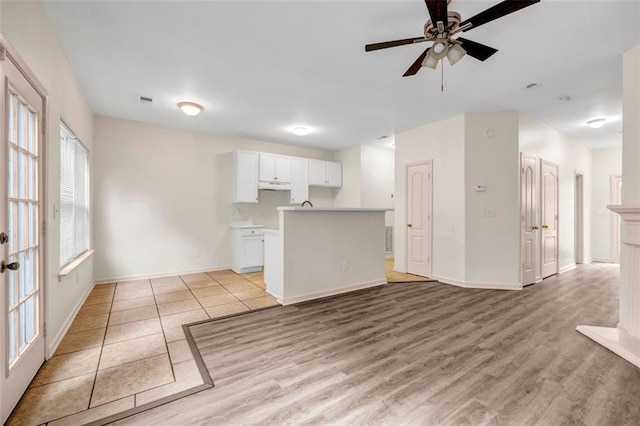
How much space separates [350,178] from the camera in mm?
6711

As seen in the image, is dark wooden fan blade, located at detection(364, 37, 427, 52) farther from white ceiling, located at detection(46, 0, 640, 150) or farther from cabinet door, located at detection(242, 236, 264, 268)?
cabinet door, located at detection(242, 236, 264, 268)

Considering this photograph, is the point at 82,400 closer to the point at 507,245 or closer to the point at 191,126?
the point at 191,126

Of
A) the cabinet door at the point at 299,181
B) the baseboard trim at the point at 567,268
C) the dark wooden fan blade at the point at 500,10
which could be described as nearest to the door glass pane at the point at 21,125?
the dark wooden fan blade at the point at 500,10

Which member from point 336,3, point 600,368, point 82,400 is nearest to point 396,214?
point 600,368

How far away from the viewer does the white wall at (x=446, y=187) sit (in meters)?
4.47

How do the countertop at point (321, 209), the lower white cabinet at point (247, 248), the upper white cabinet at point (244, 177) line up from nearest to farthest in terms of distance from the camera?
the countertop at point (321, 209) → the lower white cabinet at point (247, 248) → the upper white cabinet at point (244, 177)

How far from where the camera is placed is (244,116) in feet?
15.0

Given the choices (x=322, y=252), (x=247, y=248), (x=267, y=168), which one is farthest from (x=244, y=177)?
(x=322, y=252)

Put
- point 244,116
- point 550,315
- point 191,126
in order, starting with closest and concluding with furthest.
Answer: point 550,315, point 244,116, point 191,126

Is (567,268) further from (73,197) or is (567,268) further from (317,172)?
(73,197)

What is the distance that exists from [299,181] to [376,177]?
73.3 inches

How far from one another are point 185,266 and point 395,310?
12.8 feet

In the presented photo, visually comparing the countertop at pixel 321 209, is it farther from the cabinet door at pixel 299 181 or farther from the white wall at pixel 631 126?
the white wall at pixel 631 126

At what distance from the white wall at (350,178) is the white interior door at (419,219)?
4.67ft
